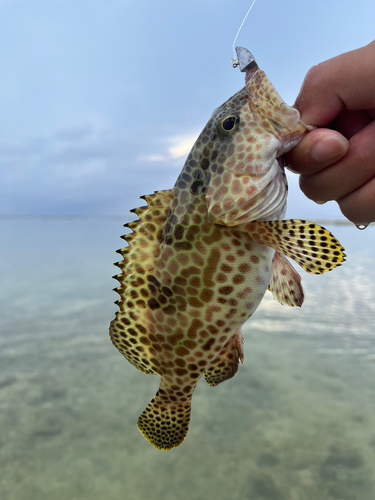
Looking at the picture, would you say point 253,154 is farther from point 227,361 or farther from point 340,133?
point 227,361

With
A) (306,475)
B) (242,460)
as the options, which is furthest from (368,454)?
(242,460)

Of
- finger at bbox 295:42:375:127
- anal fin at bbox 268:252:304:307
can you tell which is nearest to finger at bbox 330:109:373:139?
finger at bbox 295:42:375:127

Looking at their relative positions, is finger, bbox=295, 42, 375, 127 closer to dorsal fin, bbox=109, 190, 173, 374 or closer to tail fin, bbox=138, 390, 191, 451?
dorsal fin, bbox=109, 190, 173, 374

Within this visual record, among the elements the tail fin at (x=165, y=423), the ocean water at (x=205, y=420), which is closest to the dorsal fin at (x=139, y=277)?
the tail fin at (x=165, y=423)

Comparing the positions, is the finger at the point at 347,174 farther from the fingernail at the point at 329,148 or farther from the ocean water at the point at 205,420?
the ocean water at the point at 205,420

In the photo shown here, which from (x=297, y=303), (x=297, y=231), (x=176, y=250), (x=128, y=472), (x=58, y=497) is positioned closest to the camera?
(x=297, y=231)

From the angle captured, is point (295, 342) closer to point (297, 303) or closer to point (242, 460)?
point (242, 460)

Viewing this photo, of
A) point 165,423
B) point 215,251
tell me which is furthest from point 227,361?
point 215,251
